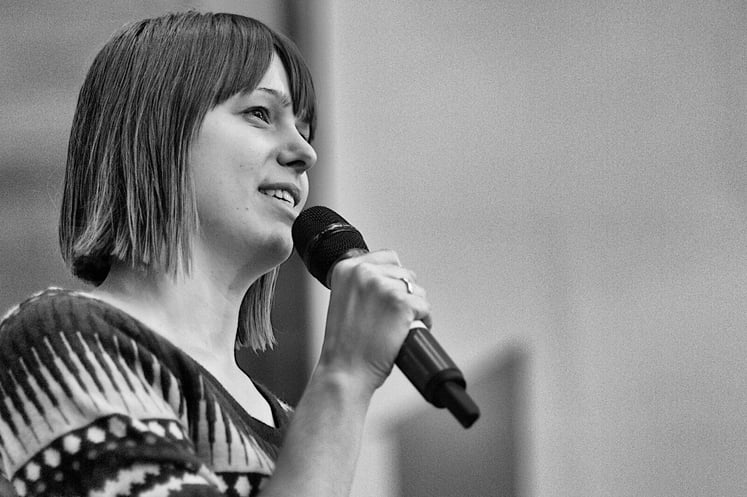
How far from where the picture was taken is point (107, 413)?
0.99 meters

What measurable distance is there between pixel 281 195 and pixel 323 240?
0.12 meters

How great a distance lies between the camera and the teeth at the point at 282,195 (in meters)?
1.26

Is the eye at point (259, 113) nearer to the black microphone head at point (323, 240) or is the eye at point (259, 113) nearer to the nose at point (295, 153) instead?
the nose at point (295, 153)

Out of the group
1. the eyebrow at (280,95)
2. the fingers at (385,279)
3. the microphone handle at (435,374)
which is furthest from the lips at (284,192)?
the microphone handle at (435,374)

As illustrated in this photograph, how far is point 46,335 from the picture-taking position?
1.03 m

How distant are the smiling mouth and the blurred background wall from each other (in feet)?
5.33

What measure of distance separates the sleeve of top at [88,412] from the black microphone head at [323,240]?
7.8 inches

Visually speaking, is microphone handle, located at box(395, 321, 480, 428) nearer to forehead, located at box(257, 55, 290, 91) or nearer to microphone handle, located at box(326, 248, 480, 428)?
microphone handle, located at box(326, 248, 480, 428)

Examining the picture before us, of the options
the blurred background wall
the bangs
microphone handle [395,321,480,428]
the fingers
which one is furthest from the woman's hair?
the blurred background wall

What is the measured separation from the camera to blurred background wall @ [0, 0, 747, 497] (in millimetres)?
3023

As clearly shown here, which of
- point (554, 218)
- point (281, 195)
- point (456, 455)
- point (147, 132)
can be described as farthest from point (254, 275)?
point (554, 218)

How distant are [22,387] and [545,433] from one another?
7.56 ft

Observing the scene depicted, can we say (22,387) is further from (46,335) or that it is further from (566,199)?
(566,199)

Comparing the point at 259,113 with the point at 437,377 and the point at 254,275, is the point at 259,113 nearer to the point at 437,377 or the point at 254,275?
the point at 254,275
